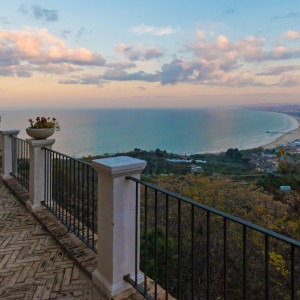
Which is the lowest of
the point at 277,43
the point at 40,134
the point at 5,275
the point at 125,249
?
the point at 5,275

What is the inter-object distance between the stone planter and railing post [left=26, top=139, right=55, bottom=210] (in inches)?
2.4

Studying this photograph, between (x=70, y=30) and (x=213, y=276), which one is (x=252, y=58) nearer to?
(x=70, y=30)

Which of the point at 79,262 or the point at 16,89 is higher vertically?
the point at 16,89

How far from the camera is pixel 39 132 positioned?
3938 mm

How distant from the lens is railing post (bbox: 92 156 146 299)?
2.09 metres

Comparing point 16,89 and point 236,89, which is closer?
point 16,89

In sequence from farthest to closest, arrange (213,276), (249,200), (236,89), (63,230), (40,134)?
1. (236,89)
2. (249,200)
3. (213,276)
4. (40,134)
5. (63,230)

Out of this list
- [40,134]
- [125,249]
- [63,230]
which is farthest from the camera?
[40,134]

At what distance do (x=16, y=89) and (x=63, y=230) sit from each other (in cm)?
1359

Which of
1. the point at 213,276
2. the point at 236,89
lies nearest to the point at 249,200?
the point at 213,276

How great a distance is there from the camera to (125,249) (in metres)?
2.20

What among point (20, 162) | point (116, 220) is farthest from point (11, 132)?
point (116, 220)

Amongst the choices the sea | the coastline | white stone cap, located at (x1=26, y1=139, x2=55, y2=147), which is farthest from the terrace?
the coastline

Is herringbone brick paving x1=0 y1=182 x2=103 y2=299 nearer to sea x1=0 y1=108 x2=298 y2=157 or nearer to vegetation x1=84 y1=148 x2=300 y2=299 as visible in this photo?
→ vegetation x1=84 y1=148 x2=300 y2=299
